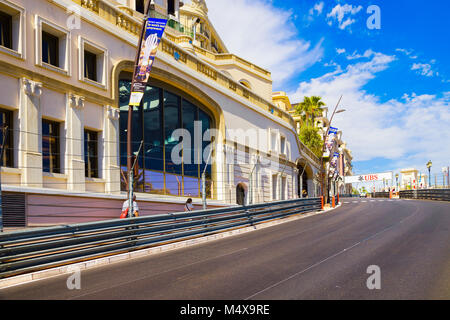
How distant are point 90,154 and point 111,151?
0.79 metres

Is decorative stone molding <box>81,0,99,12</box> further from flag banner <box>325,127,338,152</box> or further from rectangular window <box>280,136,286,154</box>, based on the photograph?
flag banner <box>325,127,338,152</box>

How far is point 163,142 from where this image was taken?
18.7 m

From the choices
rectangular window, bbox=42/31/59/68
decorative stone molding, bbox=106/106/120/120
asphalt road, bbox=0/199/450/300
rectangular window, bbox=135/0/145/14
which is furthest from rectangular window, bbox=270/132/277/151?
rectangular window, bbox=42/31/59/68

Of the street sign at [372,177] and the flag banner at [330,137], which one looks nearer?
the flag banner at [330,137]

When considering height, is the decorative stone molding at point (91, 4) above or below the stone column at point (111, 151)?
above

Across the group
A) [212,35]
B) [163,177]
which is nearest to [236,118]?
[163,177]

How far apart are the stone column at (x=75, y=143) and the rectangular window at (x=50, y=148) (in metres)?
0.31

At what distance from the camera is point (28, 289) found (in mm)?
7062

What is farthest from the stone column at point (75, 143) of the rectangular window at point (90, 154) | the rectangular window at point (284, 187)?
the rectangular window at point (284, 187)

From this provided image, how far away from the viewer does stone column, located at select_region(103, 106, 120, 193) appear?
14.7 metres

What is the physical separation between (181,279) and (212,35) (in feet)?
146

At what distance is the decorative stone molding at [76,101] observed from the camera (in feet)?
43.9

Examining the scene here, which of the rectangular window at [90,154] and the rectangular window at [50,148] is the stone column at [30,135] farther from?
the rectangular window at [90,154]

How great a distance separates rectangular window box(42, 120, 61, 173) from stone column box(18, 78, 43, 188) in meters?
0.42
